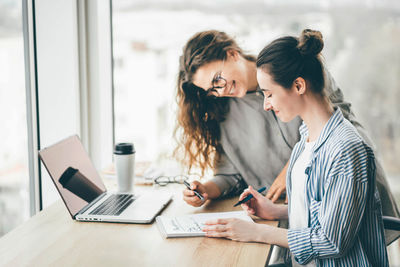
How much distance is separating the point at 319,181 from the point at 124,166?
2.61ft

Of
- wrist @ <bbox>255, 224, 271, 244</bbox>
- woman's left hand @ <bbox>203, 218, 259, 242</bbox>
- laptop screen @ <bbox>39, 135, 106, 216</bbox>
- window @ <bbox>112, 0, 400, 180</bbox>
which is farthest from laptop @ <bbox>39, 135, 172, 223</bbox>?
window @ <bbox>112, 0, 400, 180</bbox>

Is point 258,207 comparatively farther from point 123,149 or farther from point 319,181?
point 123,149

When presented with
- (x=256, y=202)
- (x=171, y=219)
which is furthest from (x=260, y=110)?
(x=171, y=219)

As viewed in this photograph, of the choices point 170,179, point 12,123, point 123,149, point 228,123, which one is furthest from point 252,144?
point 12,123

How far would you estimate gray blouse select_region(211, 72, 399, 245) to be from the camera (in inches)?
67.2

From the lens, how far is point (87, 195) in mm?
1485

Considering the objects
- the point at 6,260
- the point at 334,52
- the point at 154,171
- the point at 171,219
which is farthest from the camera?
the point at 334,52

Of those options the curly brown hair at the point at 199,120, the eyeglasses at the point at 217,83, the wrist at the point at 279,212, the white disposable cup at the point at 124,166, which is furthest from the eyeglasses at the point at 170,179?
the wrist at the point at 279,212

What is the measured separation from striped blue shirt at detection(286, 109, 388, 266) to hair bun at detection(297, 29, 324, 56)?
0.20 m

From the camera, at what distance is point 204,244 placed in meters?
1.15

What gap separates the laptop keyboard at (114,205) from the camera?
4.56 ft

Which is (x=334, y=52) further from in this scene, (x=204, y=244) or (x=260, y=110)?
(x=204, y=244)

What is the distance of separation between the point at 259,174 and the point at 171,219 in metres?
0.54

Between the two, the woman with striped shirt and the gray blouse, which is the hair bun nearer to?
the woman with striped shirt
